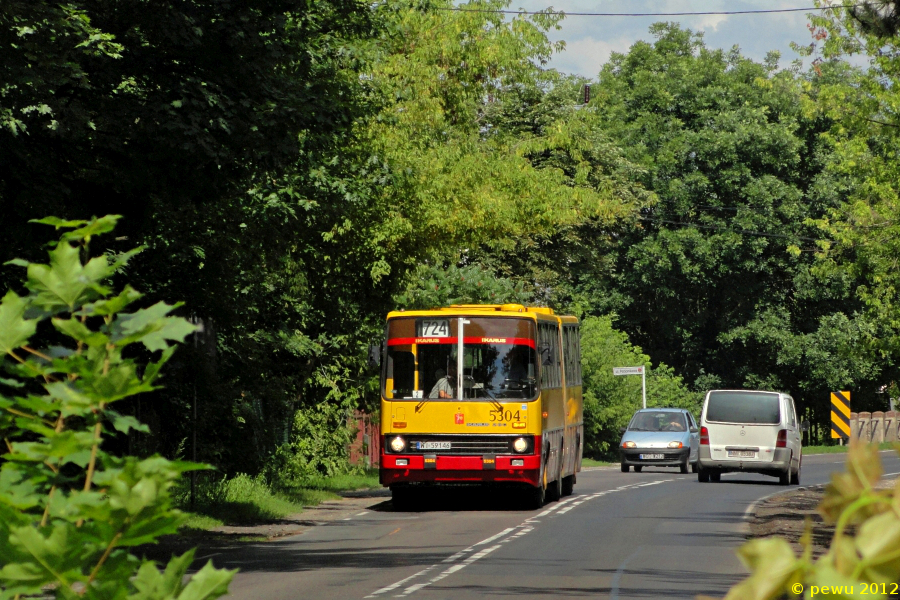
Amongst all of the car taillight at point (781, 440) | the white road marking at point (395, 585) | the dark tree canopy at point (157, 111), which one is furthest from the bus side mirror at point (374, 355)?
the white road marking at point (395, 585)

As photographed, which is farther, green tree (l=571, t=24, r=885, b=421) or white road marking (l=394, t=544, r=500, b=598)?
green tree (l=571, t=24, r=885, b=421)

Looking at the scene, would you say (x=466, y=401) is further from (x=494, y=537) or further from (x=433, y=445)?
(x=494, y=537)

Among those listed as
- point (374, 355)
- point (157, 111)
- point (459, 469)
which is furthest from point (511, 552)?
point (374, 355)

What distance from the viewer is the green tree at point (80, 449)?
2.25m

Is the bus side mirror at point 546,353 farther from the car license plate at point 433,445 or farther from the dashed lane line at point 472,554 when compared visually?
the dashed lane line at point 472,554

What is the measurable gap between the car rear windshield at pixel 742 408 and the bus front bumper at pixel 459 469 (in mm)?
7409

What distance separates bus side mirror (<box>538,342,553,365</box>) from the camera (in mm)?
22663

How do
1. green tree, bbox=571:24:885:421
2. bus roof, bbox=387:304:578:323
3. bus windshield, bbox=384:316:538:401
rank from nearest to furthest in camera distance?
1. bus windshield, bbox=384:316:538:401
2. bus roof, bbox=387:304:578:323
3. green tree, bbox=571:24:885:421

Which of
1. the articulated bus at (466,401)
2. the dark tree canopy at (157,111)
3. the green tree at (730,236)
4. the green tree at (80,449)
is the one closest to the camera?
the green tree at (80,449)

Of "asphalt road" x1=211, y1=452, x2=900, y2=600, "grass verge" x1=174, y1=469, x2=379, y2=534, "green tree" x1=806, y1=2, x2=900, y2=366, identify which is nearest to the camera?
"asphalt road" x1=211, y1=452, x2=900, y2=600

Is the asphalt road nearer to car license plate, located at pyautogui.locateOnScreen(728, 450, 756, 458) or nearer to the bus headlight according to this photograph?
the bus headlight

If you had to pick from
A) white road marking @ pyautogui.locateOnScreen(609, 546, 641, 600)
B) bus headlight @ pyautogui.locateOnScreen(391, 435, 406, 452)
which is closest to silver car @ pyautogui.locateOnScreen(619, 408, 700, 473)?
bus headlight @ pyautogui.locateOnScreen(391, 435, 406, 452)

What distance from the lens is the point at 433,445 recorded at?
2200 centimetres

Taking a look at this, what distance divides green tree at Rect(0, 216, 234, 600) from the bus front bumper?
63.5 feet
